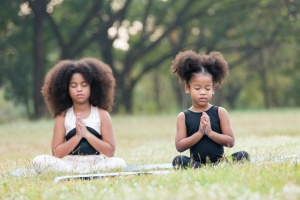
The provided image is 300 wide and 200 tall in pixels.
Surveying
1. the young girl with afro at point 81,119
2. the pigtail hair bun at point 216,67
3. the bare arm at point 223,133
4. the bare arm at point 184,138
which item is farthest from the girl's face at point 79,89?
the bare arm at point 223,133

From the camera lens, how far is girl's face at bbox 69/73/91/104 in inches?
332

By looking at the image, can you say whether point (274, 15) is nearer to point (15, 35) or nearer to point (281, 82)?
point (15, 35)

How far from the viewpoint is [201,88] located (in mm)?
7559

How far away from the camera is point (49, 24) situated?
1244 inches

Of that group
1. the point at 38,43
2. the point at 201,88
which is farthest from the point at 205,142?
the point at 38,43

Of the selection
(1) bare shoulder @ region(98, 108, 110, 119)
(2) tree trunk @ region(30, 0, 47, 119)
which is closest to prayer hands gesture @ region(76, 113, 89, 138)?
(1) bare shoulder @ region(98, 108, 110, 119)

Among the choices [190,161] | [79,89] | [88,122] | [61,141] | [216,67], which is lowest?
[190,161]

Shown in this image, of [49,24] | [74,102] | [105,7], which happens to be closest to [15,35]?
[49,24]

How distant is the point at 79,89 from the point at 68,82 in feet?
0.79

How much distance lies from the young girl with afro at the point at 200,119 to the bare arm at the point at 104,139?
1.10m

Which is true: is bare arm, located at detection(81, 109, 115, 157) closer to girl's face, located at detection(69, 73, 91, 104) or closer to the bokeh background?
girl's face, located at detection(69, 73, 91, 104)

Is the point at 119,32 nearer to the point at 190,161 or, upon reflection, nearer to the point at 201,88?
the point at 201,88

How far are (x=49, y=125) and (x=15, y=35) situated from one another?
34.0 feet

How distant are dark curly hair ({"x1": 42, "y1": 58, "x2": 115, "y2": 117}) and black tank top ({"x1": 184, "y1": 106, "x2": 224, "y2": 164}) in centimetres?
148
